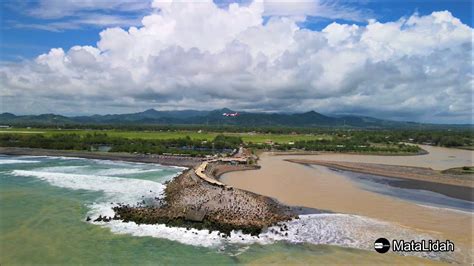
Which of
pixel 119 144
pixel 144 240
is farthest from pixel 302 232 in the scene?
pixel 119 144

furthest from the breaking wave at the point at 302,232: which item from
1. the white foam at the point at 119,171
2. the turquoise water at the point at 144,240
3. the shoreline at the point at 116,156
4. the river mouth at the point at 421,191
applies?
the shoreline at the point at 116,156

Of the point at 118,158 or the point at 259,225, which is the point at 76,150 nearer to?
the point at 118,158

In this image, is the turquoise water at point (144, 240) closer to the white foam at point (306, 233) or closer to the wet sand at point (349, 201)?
the white foam at point (306, 233)

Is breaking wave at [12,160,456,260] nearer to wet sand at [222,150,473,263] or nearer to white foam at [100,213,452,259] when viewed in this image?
white foam at [100,213,452,259]

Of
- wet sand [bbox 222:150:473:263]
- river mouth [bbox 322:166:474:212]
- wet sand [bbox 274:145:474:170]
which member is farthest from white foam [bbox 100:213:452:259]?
wet sand [bbox 274:145:474:170]

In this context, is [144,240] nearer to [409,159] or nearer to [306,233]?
[306,233]

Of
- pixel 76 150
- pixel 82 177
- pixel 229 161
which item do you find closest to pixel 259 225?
pixel 82 177
